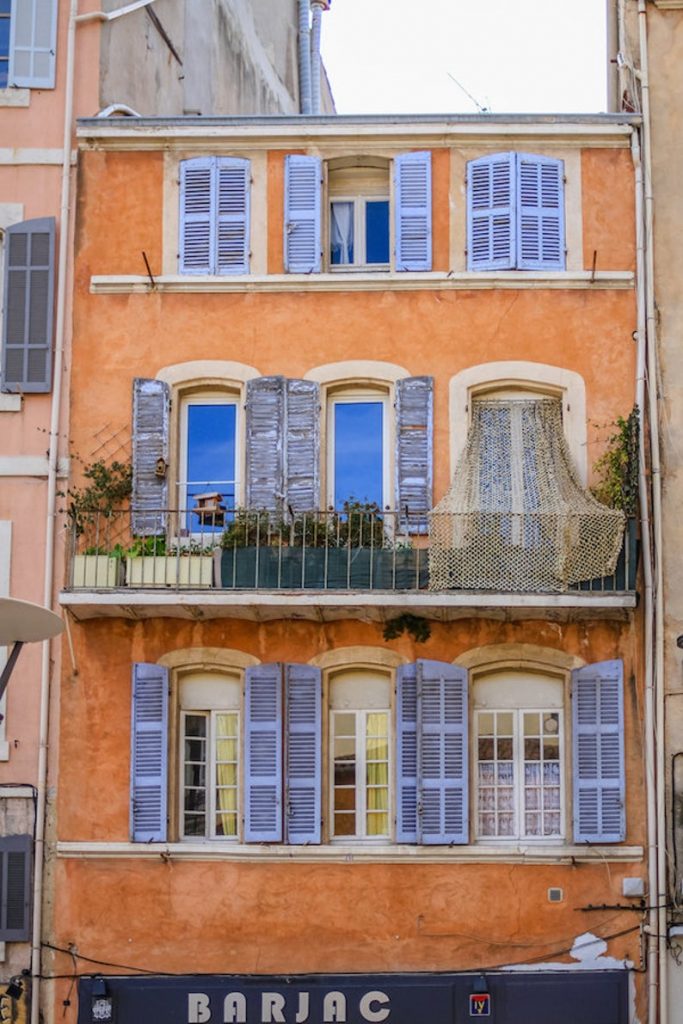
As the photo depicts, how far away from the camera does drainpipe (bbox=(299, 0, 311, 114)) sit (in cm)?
3067

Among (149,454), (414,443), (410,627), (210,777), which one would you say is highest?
(414,443)

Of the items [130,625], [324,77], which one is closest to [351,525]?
[130,625]

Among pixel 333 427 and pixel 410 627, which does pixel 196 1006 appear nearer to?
pixel 410 627

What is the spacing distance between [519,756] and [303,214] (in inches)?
260

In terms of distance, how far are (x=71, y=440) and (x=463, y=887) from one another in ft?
21.6

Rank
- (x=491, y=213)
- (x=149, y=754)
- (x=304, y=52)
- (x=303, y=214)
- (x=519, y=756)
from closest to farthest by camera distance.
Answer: (x=149, y=754) < (x=519, y=756) < (x=491, y=213) < (x=303, y=214) < (x=304, y=52)

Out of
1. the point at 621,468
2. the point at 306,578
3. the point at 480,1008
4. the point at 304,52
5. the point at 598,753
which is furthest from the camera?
the point at 304,52

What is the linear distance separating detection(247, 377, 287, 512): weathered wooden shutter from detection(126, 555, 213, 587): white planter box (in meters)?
1.04

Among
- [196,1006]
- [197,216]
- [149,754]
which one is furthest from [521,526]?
[196,1006]

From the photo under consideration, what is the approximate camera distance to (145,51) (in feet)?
71.9

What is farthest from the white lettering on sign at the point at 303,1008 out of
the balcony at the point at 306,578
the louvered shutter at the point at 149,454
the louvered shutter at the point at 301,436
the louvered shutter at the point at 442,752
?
the louvered shutter at the point at 301,436

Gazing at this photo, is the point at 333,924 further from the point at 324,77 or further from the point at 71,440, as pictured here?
the point at 324,77

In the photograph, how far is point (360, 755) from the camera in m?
19.0

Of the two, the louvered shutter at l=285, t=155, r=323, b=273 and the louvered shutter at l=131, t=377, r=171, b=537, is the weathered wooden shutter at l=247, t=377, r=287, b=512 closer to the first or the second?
the louvered shutter at l=131, t=377, r=171, b=537
